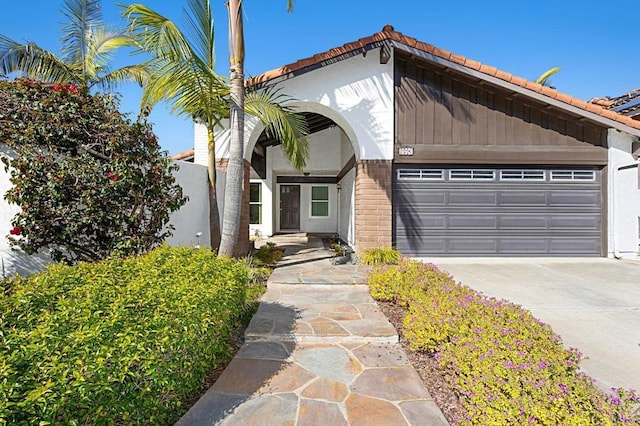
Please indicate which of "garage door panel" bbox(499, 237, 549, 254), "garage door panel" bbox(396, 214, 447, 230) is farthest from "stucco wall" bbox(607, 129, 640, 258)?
"garage door panel" bbox(396, 214, 447, 230)

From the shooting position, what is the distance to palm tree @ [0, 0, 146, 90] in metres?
8.71

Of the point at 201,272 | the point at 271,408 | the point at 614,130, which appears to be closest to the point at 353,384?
the point at 271,408

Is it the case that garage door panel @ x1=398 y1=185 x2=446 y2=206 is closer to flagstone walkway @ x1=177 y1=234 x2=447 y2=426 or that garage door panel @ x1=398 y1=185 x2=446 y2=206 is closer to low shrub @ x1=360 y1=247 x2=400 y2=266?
low shrub @ x1=360 y1=247 x2=400 y2=266

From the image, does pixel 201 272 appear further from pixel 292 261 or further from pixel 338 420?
pixel 292 261

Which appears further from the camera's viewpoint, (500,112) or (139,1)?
(500,112)

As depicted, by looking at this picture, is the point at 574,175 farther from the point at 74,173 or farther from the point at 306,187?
the point at 74,173

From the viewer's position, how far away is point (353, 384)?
2.93m

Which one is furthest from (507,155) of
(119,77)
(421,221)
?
(119,77)

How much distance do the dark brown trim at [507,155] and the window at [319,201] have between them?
7424mm

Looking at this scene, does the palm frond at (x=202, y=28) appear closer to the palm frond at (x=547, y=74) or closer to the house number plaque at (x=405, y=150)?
the house number plaque at (x=405, y=150)

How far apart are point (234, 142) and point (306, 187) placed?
9994mm

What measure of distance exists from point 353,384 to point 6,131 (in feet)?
18.3

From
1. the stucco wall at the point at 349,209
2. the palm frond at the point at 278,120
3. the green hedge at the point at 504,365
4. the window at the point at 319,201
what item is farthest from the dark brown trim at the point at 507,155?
the window at the point at 319,201

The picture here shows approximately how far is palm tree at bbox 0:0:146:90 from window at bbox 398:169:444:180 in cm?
767
